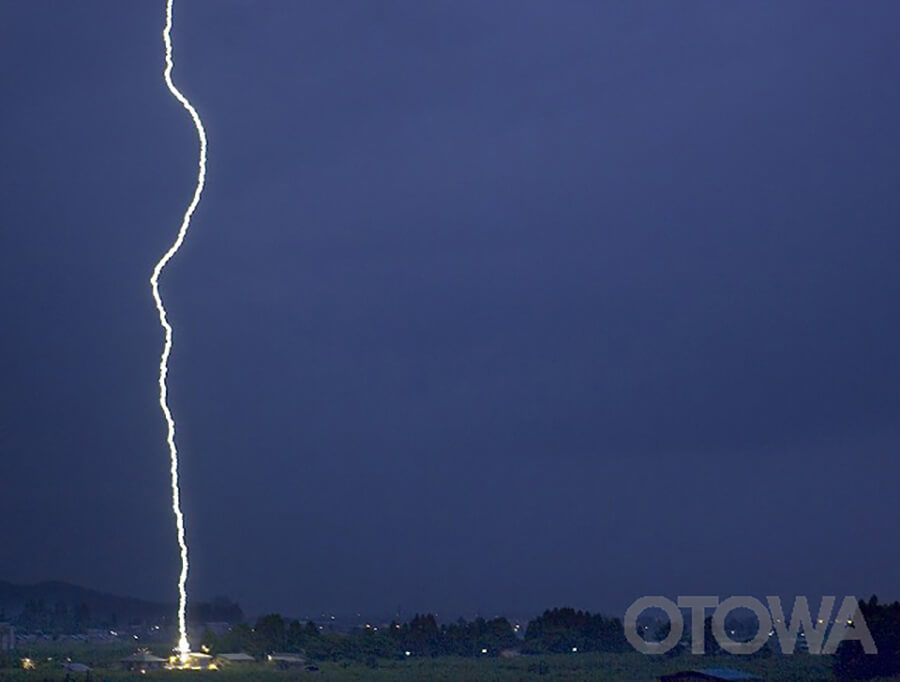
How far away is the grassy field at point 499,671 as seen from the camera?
31516 mm

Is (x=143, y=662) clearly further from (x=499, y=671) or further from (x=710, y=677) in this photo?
(x=710, y=677)

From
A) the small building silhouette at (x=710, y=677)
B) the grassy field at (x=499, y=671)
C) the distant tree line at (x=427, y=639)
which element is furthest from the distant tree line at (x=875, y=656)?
the distant tree line at (x=427, y=639)

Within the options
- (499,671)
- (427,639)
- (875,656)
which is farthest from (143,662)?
Result: (875,656)

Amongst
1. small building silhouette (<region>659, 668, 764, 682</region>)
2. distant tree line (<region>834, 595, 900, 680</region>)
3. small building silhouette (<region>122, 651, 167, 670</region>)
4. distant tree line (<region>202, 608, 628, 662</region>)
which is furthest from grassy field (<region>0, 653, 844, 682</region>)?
distant tree line (<region>202, 608, 628, 662</region>)

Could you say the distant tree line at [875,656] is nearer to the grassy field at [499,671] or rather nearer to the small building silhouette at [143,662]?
the grassy field at [499,671]

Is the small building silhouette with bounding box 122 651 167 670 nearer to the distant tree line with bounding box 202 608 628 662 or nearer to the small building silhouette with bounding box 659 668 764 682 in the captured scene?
the distant tree line with bounding box 202 608 628 662

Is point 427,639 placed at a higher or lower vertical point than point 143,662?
higher

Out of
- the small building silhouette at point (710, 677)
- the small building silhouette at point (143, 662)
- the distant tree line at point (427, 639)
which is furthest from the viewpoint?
the distant tree line at point (427, 639)

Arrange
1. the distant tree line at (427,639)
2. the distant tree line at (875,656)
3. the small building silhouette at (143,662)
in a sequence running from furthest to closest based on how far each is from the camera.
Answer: the distant tree line at (427,639) < the small building silhouette at (143,662) < the distant tree line at (875,656)

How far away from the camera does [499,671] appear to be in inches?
1406

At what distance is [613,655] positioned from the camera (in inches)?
1665

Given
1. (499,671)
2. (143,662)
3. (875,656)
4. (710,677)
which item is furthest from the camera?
(143,662)

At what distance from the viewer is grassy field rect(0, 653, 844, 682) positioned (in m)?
31.5

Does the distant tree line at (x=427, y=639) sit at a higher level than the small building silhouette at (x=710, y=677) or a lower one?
higher
